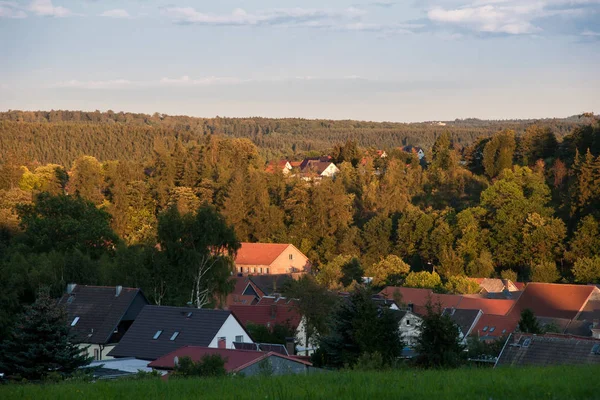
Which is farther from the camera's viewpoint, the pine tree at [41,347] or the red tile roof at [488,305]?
the red tile roof at [488,305]

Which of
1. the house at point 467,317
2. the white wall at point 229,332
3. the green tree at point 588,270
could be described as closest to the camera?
the white wall at point 229,332

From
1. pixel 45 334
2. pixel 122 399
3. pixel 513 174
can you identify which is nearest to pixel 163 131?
pixel 513 174

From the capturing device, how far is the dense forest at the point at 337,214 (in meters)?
43.8

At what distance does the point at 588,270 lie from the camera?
189ft

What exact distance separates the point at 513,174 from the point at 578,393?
210 feet

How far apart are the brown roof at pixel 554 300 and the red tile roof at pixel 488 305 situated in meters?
0.55

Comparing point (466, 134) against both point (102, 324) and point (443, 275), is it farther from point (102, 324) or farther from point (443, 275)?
point (102, 324)

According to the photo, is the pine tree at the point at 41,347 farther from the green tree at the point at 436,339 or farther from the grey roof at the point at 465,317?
the grey roof at the point at 465,317

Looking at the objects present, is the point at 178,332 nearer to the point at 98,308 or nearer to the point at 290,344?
the point at 98,308

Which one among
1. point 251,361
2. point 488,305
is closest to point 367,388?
point 251,361

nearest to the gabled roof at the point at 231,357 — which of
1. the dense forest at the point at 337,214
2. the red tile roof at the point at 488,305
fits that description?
the dense forest at the point at 337,214

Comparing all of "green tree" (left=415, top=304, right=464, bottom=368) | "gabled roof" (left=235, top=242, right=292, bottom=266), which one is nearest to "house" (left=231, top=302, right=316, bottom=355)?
"green tree" (left=415, top=304, right=464, bottom=368)

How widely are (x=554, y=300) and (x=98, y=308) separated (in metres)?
27.5

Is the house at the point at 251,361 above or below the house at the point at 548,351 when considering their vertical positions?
above
